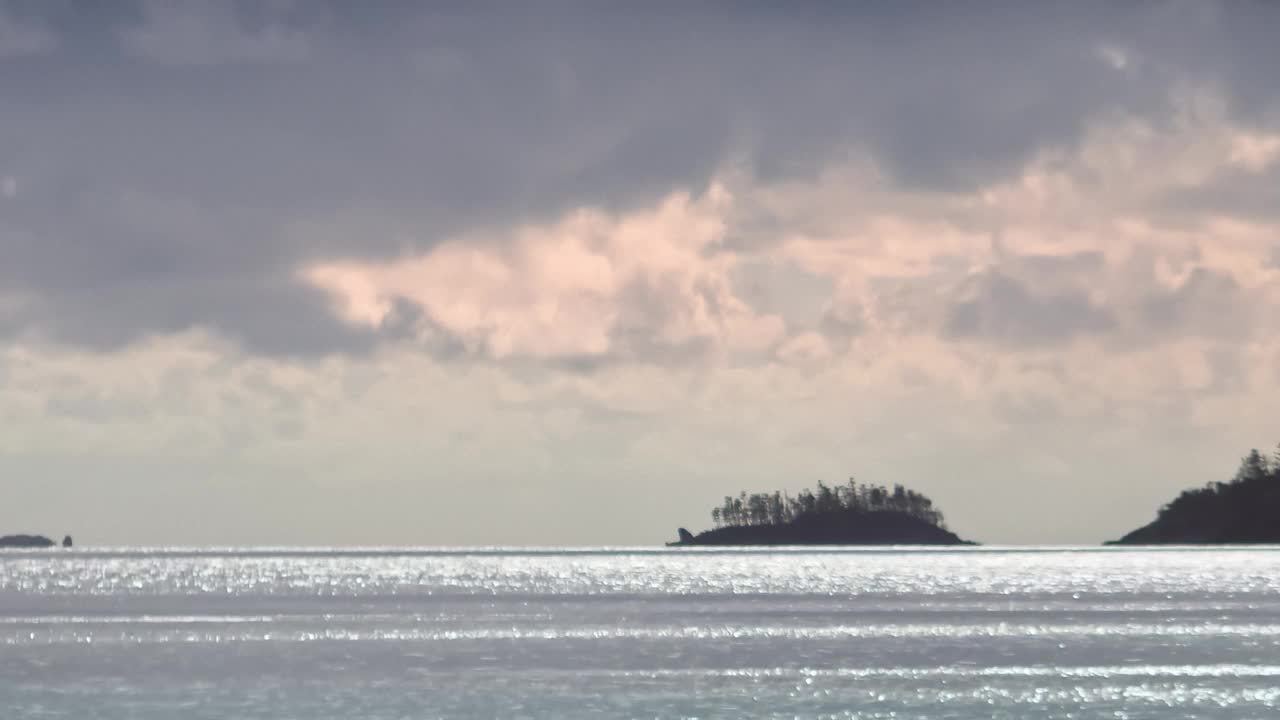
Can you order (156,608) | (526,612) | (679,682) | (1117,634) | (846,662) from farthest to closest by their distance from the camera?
(156,608), (526,612), (1117,634), (846,662), (679,682)

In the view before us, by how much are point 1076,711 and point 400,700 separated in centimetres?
3307

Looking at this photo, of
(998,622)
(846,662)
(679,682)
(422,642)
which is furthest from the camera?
(998,622)

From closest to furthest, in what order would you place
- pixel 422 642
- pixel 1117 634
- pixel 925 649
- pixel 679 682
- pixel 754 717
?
pixel 754 717 < pixel 679 682 < pixel 925 649 < pixel 422 642 < pixel 1117 634

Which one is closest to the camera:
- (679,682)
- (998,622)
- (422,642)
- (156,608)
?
(679,682)

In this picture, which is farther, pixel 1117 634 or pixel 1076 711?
pixel 1117 634

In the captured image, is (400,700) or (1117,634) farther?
(1117,634)

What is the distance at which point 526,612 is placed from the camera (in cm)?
16988

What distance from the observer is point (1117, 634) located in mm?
128000

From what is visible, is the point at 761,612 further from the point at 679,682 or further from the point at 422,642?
the point at 679,682

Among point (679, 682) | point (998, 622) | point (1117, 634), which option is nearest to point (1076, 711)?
point (679, 682)

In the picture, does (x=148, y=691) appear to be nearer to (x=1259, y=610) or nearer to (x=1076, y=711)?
(x=1076, y=711)

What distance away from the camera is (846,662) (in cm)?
10169

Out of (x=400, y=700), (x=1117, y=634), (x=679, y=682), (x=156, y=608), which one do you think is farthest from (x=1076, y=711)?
(x=156, y=608)

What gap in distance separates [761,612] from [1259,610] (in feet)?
174
